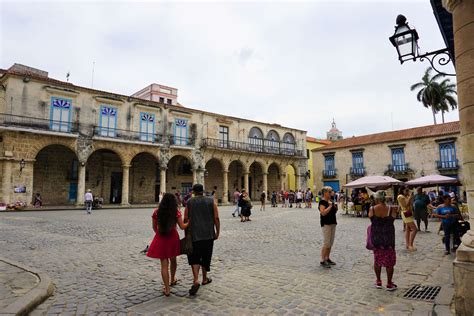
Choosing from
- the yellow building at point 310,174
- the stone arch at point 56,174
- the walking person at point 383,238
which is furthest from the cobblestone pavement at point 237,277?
the yellow building at point 310,174

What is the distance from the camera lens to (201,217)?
4.16 meters

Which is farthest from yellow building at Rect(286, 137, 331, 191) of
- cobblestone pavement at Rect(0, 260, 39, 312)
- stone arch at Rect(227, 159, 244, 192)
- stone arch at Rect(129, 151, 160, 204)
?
cobblestone pavement at Rect(0, 260, 39, 312)

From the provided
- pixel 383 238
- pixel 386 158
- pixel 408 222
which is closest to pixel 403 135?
pixel 386 158

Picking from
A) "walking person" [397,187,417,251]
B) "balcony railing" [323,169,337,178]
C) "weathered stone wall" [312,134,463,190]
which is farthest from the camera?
"balcony railing" [323,169,337,178]

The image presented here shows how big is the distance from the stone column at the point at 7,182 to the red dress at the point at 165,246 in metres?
19.3

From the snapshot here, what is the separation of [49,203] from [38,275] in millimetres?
21105

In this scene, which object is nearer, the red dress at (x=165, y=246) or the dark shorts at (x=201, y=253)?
the red dress at (x=165, y=246)

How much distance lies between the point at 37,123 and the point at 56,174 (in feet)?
14.5

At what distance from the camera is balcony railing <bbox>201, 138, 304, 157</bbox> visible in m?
28.6

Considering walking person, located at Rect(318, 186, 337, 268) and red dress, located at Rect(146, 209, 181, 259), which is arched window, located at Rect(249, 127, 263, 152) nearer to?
walking person, located at Rect(318, 186, 337, 268)

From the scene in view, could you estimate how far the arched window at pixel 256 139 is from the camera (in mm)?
31328

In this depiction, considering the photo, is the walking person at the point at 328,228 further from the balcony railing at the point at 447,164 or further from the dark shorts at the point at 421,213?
the balcony railing at the point at 447,164

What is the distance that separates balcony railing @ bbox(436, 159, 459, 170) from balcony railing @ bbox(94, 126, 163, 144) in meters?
23.4

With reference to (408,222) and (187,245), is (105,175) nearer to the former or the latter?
(187,245)
